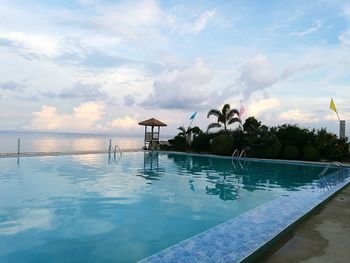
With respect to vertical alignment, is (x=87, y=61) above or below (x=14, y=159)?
above

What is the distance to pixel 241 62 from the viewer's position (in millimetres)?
18031

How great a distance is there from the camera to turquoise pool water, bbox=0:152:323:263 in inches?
205

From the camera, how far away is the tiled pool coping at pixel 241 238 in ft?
12.5

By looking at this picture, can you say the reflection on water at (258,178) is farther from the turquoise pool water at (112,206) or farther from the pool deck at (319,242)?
the pool deck at (319,242)

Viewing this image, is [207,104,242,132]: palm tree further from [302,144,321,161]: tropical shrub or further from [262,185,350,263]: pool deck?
[262,185,350,263]: pool deck

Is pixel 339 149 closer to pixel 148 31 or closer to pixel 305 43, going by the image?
pixel 305 43

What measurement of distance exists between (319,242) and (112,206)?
463 centimetres

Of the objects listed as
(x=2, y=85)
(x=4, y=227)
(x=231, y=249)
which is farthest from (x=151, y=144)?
(x=231, y=249)

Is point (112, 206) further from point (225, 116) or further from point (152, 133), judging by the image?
point (152, 133)

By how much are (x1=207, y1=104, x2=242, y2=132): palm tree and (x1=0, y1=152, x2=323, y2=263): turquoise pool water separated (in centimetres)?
997

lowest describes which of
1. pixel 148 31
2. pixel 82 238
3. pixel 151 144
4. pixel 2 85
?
pixel 82 238

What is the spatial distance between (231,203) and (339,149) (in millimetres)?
13004

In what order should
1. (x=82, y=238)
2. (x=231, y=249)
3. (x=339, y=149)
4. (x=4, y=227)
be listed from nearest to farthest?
(x=231, y=249) < (x=82, y=238) < (x=4, y=227) < (x=339, y=149)

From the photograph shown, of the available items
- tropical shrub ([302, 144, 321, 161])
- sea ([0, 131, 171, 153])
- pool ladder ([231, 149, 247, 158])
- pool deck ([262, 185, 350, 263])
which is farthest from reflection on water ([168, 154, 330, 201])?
sea ([0, 131, 171, 153])
